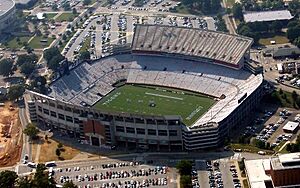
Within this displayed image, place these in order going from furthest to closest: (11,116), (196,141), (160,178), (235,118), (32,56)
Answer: (32,56)
(11,116)
(235,118)
(196,141)
(160,178)

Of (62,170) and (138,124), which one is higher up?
(138,124)

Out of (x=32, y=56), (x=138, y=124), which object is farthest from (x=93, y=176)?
(x=32, y=56)

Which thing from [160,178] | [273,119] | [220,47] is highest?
[220,47]

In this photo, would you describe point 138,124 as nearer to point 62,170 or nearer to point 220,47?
point 62,170

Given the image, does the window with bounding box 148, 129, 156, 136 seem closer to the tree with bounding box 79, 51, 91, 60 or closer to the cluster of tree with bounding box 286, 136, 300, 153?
the cluster of tree with bounding box 286, 136, 300, 153

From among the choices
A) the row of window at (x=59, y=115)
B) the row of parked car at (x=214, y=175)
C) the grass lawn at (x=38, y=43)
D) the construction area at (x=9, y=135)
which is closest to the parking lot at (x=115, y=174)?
the row of parked car at (x=214, y=175)

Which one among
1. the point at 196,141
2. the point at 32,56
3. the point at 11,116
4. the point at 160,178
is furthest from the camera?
the point at 32,56

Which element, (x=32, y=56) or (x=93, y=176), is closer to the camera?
(x=93, y=176)
